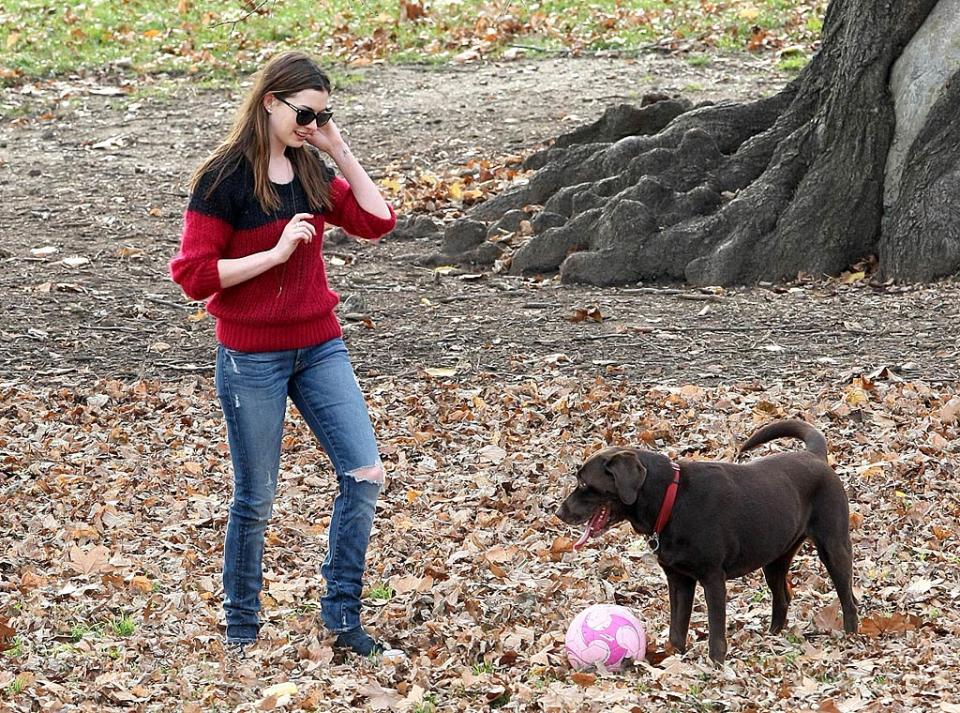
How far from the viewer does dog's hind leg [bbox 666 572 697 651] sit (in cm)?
528

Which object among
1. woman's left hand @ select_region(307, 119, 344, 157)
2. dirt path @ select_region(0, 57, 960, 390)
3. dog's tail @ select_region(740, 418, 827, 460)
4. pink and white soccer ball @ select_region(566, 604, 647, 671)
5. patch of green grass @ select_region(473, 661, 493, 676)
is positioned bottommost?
patch of green grass @ select_region(473, 661, 493, 676)

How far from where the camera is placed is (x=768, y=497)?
5234 millimetres

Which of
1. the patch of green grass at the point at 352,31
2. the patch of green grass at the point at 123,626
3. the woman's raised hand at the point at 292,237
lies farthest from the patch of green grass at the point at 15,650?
the patch of green grass at the point at 352,31

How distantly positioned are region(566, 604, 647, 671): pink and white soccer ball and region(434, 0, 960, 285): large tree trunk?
17.9 feet

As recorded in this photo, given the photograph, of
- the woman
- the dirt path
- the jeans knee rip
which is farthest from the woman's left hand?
the dirt path

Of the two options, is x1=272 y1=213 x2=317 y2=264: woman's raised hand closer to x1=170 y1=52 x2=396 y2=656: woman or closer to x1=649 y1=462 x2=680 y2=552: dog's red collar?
x1=170 y1=52 x2=396 y2=656: woman

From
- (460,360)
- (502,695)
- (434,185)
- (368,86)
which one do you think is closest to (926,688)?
(502,695)

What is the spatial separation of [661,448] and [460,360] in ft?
6.33

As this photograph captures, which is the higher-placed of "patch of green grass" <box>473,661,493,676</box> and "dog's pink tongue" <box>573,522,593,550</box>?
"dog's pink tongue" <box>573,522,593,550</box>

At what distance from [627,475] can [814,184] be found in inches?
231

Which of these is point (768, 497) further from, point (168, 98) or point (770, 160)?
Result: point (168, 98)

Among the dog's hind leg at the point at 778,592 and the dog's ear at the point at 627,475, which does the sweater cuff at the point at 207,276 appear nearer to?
the dog's ear at the point at 627,475

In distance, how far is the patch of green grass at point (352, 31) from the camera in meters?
18.4

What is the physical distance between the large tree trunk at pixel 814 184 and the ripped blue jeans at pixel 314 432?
18.2 feet
